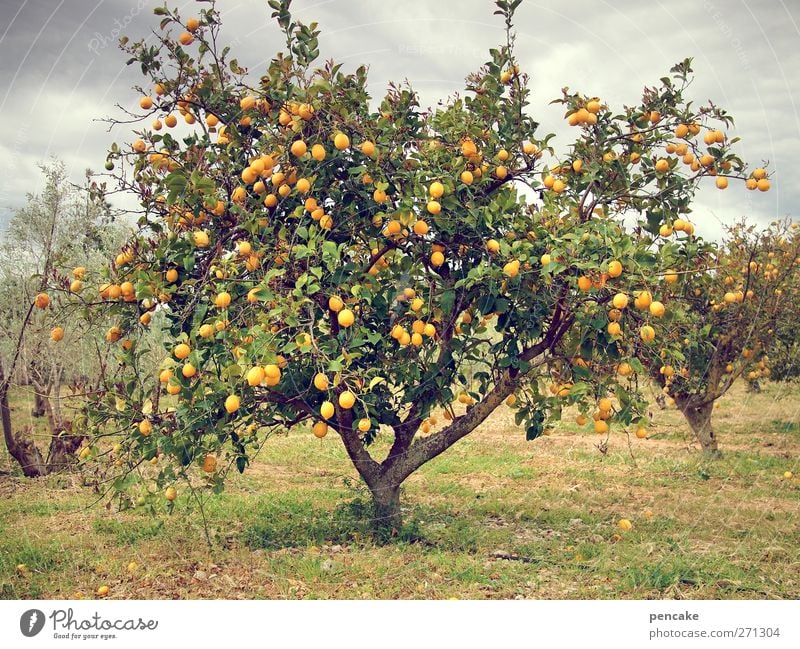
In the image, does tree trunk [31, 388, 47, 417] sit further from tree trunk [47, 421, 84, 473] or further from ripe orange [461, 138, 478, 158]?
ripe orange [461, 138, 478, 158]

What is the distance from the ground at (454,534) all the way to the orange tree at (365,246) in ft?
2.76

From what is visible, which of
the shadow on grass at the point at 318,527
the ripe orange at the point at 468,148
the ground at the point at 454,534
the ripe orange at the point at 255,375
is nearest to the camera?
the ripe orange at the point at 255,375

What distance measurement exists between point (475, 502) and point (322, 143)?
4.14 metres

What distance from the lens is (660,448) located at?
1066cm

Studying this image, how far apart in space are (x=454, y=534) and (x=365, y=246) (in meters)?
2.54

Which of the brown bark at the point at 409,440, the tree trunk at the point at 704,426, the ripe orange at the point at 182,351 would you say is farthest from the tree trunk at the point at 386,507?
the tree trunk at the point at 704,426

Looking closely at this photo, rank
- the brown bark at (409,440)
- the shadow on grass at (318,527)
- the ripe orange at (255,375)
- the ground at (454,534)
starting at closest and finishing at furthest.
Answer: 1. the ripe orange at (255,375)
2. the ground at (454,534)
3. the brown bark at (409,440)
4. the shadow on grass at (318,527)

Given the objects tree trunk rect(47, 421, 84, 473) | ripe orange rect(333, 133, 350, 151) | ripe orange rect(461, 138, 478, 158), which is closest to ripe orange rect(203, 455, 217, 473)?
ripe orange rect(333, 133, 350, 151)

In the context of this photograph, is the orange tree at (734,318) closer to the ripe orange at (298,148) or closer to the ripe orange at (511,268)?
the ripe orange at (511,268)

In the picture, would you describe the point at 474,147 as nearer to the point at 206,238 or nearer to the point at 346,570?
the point at 206,238

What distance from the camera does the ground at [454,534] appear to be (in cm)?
486

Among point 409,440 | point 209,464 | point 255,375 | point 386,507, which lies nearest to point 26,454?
point 209,464

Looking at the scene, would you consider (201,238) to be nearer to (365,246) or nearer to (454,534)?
(365,246)
